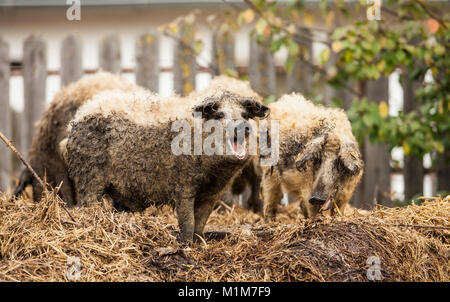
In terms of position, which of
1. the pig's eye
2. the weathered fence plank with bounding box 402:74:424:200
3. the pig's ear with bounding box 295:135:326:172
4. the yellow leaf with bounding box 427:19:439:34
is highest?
the yellow leaf with bounding box 427:19:439:34

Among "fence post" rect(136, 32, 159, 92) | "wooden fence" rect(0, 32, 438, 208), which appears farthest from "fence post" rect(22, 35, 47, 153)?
"fence post" rect(136, 32, 159, 92)

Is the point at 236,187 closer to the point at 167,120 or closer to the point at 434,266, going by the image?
the point at 167,120

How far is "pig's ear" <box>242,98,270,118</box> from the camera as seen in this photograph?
3613mm

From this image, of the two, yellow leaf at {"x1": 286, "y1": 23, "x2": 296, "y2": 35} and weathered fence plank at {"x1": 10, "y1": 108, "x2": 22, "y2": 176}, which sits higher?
yellow leaf at {"x1": 286, "y1": 23, "x2": 296, "y2": 35}

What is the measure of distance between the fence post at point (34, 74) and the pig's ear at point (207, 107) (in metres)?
4.22

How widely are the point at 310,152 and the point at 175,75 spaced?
343cm

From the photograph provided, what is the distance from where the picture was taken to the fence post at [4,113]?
727cm

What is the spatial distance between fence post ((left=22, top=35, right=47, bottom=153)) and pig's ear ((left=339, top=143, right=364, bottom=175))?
174 inches

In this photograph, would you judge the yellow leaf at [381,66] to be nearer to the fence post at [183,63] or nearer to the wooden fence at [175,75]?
the wooden fence at [175,75]

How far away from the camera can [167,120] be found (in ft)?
13.1

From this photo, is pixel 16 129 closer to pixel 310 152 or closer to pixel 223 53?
pixel 223 53

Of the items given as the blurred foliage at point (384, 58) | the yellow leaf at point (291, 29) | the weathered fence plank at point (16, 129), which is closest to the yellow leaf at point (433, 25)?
the blurred foliage at point (384, 58)

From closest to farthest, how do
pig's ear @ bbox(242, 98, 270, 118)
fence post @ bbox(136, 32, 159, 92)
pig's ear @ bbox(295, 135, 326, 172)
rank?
pig's ear @ bbox(242, 98, 270, 118)
pig's ear @ bbox(295, 135, 326, 172)
fence post @ bbox(136, 32, 159, 92)

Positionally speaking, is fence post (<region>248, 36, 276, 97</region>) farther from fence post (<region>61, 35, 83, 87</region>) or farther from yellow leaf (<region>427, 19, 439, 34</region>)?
fence post (<region>61, 35, 83, 87</region>)
